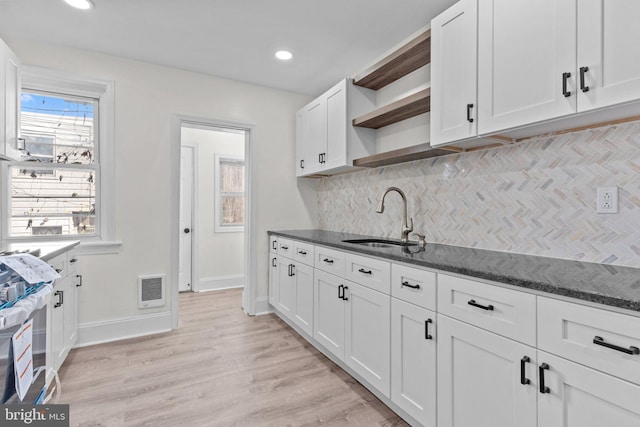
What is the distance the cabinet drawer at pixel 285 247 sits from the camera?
3055mm

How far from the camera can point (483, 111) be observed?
5.48ft

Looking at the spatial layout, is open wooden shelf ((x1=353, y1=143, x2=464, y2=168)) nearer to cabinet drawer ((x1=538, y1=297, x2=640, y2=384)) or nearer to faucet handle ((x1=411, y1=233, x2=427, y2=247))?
faucet handle ((x1=411, y1=233, x2=427, y2=247))

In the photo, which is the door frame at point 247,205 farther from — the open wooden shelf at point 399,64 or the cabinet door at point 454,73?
the cabinet door at point 454,73

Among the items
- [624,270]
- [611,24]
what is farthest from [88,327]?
[611,24]

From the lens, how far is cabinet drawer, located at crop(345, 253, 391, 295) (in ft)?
6.02

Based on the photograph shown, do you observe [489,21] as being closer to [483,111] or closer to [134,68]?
[483,111]

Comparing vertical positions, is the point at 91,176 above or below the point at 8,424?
above

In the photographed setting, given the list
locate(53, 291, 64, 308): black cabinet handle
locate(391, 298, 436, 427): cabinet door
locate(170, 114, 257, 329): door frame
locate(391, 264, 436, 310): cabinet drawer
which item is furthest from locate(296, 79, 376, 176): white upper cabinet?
locate(53, 291, 64, 308): black cabinet handle

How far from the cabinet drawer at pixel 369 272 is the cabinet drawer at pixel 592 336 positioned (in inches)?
32.0

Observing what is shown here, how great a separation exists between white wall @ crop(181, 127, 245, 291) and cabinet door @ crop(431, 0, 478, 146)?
11.6 ft

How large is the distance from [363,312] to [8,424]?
1.64 m

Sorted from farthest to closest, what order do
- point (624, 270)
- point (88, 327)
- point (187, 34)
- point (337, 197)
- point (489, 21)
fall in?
point (337, 197)
point (88, 327)
point (187, 34)
point (489, 21)
point (624, 270)

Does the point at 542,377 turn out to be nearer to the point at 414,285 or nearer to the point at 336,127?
the point at 414,285

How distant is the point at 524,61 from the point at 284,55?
1.99m
